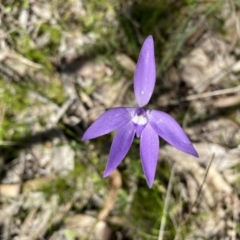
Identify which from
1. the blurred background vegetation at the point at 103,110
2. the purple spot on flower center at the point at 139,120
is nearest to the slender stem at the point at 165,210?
the blurred background vegetation at the point at 103,110

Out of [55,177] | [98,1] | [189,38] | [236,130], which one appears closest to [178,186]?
[236,130]

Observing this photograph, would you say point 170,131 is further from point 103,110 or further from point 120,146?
point 103,110

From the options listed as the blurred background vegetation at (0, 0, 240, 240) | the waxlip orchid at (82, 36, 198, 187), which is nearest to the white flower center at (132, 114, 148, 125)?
the waxlip orchid at (82, 36, 198, 187)

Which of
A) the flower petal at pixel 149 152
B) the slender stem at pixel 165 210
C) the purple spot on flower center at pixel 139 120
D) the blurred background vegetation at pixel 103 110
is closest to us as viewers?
the flower petal at pixel 149 152

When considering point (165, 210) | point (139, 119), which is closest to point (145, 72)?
point (139, 119)

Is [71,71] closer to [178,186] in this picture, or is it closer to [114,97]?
[114,97]

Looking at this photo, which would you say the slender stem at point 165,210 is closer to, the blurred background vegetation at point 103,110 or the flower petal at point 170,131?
the blurred background vegetation at point 103,110
